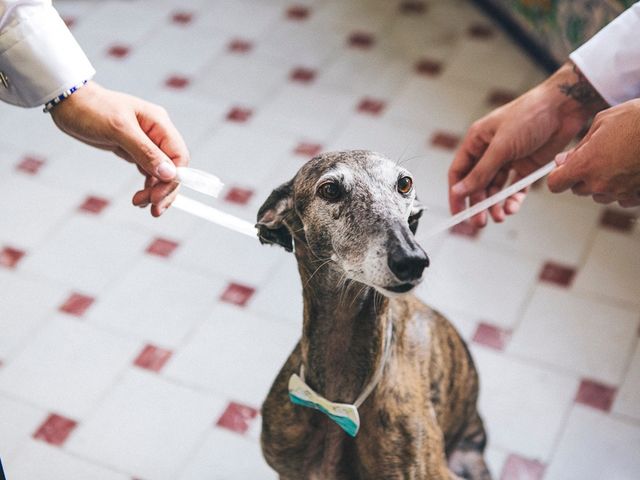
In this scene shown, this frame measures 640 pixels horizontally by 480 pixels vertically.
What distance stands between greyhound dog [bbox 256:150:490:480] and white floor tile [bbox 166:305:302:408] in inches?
42.2

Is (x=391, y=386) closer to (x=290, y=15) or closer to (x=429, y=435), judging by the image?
(x=429, y=435)

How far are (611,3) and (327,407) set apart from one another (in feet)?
9.69

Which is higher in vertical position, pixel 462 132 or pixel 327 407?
pixel 327 407

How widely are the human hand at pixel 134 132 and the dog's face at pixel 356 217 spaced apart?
0.36 metres

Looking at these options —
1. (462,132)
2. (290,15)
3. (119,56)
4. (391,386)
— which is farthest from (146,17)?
(391,386)

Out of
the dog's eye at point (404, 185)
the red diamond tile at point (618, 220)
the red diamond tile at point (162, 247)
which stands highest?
the dog's eye at point (404, 185)

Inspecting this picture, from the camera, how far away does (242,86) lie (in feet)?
17.0

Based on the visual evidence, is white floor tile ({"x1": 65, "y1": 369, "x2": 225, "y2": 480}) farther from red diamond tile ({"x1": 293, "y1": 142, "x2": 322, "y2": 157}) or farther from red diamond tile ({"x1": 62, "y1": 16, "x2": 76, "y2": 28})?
red diamond tile ({"x1": 62, "y1": 16, "x2": 76, "y2": 28})

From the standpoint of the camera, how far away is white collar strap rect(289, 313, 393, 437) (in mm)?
2078

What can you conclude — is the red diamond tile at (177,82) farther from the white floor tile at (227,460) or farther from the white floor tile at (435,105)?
the white floor tile at (227,460)

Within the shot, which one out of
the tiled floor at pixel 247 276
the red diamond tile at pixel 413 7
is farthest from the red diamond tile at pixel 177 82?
the red diamond tile at pixel 413 7

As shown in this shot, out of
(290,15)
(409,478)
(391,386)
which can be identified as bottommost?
(290,15)

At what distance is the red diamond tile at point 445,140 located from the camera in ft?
15.3

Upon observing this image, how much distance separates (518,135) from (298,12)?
146 inches
